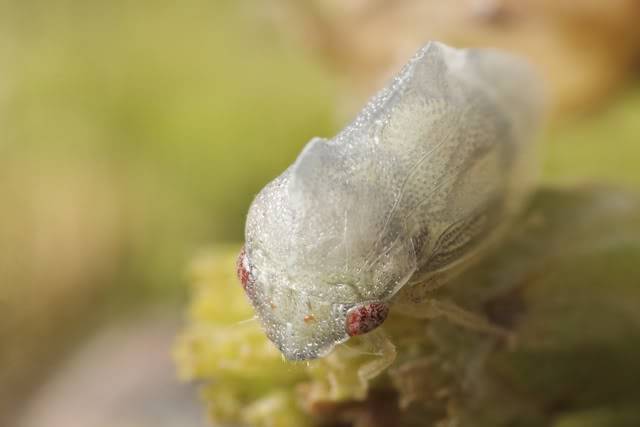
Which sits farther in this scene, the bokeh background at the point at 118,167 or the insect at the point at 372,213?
the bokeh background at the point at 118,167

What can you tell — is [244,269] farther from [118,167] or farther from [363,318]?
[118,167]

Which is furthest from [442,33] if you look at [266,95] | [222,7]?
[222,7]

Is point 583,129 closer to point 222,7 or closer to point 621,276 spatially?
point 621,276

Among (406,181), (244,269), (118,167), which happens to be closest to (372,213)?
(406,181)

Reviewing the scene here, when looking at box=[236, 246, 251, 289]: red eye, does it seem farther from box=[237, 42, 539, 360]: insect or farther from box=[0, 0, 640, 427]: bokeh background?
box=[0, 0, 640, 427]: bokeh background

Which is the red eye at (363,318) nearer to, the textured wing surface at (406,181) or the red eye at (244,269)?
the textured wing surface at (406,181)

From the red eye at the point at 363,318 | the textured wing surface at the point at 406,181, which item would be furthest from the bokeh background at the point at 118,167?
the red eye at the point at 363,318

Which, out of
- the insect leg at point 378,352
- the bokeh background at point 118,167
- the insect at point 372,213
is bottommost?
the insect leg at point 378,352
